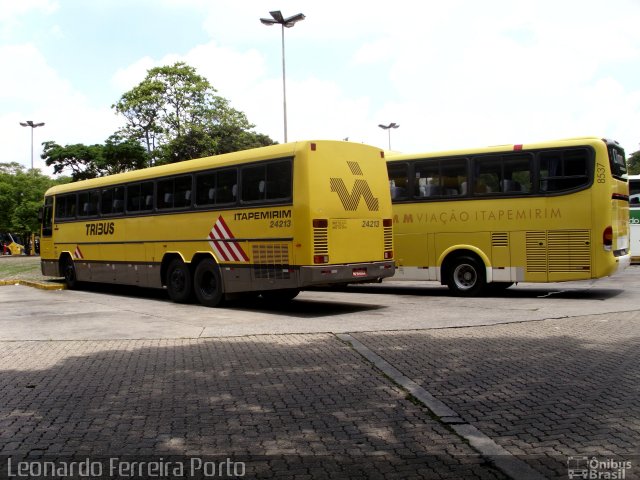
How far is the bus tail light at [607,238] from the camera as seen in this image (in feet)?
40.1

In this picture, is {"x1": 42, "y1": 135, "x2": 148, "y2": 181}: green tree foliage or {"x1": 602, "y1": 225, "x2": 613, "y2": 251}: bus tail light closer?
{"x1": 602, "y1": 225, "x2": 613, "y2": 251}: bus tail light

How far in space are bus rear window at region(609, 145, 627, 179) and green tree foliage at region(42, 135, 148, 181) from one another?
3811cm

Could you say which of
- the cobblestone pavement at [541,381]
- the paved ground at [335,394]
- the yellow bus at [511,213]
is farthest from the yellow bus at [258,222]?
the cobblestone pavement at [541,381]

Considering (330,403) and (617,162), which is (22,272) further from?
(330,403)

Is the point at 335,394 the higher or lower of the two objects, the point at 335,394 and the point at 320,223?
the lower

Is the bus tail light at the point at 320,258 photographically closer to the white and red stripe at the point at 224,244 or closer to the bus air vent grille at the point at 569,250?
the white and red stripe at the point at 224,244

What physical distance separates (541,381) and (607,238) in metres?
7.39

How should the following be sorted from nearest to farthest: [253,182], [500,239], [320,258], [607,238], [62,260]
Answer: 1. [320,258]
2. [253,182]
3. [607,238]
4. [500,239]
5. [62,260]

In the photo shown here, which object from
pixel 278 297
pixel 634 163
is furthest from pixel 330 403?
pixel 634 163

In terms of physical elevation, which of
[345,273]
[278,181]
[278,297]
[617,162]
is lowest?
[278,297]

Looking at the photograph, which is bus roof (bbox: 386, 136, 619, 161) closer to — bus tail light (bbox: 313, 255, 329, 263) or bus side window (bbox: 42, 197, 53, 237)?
bus tail light (bbox: 313, 255, 329, 263)

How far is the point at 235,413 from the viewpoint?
5.02 m

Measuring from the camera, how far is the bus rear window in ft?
41.2

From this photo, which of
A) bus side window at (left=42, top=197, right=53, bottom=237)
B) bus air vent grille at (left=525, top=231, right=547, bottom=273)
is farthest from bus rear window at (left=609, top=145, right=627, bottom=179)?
bus side window at (left=42, top=197, right=53, bottom=237)
